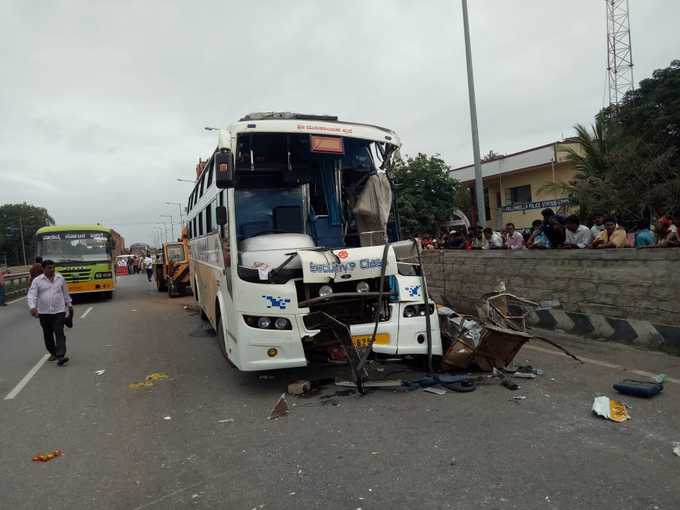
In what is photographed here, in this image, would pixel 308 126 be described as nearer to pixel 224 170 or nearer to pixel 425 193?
pixel 224 170

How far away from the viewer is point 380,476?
3.70 metres

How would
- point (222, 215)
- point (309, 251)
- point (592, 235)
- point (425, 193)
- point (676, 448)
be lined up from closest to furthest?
point (676, 448), point (309, 251), point (222, 215), point (592, 235), point (425, 193)

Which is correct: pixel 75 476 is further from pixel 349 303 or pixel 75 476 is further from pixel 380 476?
→ pixel 349 303

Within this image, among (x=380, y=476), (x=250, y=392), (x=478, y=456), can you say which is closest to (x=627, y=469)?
(x=478, y=456)

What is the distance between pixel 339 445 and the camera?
433 cm

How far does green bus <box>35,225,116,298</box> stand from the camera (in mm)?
18000

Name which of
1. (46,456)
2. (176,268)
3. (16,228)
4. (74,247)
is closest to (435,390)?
(46,456)

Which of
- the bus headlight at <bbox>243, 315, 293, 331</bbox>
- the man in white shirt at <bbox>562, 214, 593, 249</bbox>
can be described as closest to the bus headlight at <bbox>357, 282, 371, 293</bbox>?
the bus headlight at <bbox>243, 315, 293, 331</bbox>

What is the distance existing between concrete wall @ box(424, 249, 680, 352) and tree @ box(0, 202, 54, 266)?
90342 millimetres

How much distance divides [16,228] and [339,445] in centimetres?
10150

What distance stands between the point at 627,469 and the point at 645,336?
13.9ft

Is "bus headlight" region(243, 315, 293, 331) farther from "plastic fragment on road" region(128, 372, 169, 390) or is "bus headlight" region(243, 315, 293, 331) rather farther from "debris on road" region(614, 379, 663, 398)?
"debris on road" region(614, 379, 663, 398)

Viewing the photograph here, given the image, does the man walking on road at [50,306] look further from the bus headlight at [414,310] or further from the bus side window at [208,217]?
the bus headlight at [414,310]

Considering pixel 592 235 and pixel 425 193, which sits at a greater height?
pixel 425 193
